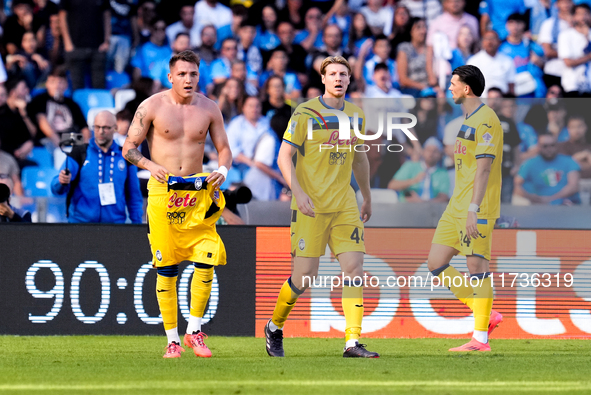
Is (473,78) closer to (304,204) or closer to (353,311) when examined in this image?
(304,204)

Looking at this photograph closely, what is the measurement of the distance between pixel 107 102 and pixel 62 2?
2.02 metres

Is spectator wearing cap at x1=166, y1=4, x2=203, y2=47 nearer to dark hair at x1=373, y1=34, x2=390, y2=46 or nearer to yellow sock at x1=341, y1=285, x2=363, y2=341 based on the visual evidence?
dark hair at x1=373, y1=34, x2=390, y2=46

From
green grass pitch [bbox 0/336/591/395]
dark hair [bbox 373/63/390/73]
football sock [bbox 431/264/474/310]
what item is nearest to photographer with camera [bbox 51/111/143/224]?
green grass pitch [bbox 0/336/591/395]

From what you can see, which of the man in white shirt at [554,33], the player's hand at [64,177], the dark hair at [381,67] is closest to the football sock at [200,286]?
the player's hand at [64,177]

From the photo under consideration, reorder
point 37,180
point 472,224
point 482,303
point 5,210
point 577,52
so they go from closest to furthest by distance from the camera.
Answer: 1. point 472,224
2. point 482,303
3. point 5,210
4. point 37,180
5. point 577,52

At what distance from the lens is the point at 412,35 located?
14.3m

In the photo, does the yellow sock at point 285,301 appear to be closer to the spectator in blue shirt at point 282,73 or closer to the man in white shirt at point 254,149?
the man in white shirt at point 254,149

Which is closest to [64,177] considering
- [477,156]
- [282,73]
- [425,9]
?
[477,156]

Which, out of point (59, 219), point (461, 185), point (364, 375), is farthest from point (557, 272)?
point (59, 219)

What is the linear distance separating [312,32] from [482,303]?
820 centimetres

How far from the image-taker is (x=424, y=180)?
30.3 feet

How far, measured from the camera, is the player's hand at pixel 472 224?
736 cm

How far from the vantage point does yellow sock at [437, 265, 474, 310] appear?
7746 millimetres

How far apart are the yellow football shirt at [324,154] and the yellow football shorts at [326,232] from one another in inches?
2.8
